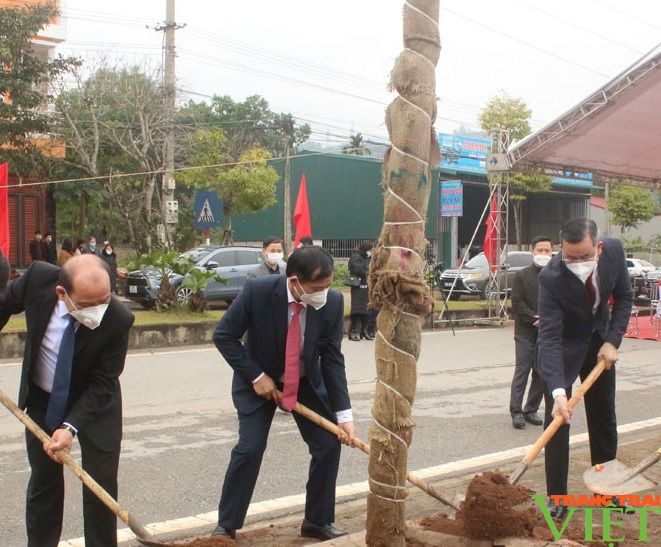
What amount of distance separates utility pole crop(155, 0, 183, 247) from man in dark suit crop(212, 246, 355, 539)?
58.1ft

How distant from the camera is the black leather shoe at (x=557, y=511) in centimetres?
459

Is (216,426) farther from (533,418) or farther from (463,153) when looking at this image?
(463,153)

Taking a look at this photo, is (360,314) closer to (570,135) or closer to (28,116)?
(570,135)

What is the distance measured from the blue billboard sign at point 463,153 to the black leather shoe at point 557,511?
106ft

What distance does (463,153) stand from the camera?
38.8 metres

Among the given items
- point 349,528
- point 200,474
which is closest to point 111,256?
point 200,474

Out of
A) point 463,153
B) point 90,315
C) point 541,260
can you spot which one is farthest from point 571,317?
point 463,153

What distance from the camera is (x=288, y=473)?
5949mm

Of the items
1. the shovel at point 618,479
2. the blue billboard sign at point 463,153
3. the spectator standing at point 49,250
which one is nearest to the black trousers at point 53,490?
the shovel at point 618,479

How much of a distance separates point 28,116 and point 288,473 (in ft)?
51.6

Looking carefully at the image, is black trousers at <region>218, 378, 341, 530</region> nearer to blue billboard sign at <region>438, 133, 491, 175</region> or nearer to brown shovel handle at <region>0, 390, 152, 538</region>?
brown shovel handle at <region>0, 390, 152, 538</region>

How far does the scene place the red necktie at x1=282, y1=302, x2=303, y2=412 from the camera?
168 inches

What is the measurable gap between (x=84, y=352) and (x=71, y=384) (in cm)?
18

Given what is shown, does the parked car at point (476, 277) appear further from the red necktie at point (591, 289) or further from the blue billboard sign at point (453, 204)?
the red necktie at point (591, 289)
